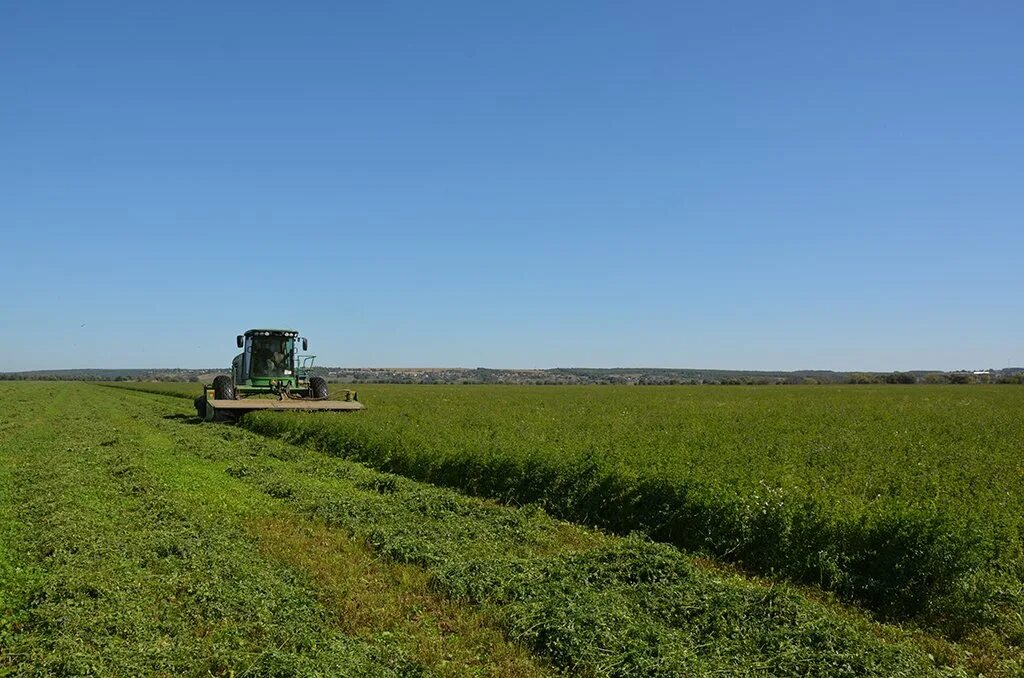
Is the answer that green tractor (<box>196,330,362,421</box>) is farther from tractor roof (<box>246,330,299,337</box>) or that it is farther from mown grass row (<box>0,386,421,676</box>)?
mown grass row (<box>0,386,421,676</box>)

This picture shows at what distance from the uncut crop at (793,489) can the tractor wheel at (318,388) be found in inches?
297

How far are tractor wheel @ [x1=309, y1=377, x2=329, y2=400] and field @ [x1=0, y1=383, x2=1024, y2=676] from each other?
12.1 metres

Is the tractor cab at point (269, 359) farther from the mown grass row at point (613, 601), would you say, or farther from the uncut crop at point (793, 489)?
the mown grass row at point (613, 601)

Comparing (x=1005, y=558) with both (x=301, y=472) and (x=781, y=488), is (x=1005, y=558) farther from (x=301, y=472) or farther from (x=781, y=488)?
(x=301, y=472)

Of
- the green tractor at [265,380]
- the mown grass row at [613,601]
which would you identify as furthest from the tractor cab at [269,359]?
the mown grass row at [613,601]

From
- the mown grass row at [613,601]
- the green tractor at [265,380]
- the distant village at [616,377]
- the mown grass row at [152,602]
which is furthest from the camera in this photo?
the distant village at [616,377]

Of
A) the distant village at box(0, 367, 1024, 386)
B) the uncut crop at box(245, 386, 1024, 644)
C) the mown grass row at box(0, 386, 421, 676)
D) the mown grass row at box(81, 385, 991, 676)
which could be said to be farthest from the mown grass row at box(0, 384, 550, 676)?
the distant village at box(0, 367, 1024, 386)

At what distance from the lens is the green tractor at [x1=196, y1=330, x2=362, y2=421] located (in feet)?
81.2

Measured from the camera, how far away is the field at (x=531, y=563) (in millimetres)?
→ 5445

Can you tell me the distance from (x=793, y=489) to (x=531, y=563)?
352cm

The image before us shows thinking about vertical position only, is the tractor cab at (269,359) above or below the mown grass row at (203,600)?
above

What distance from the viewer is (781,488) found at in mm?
8984

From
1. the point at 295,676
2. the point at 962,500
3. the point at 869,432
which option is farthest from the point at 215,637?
the point at 869,432

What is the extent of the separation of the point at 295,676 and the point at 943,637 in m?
5.31
